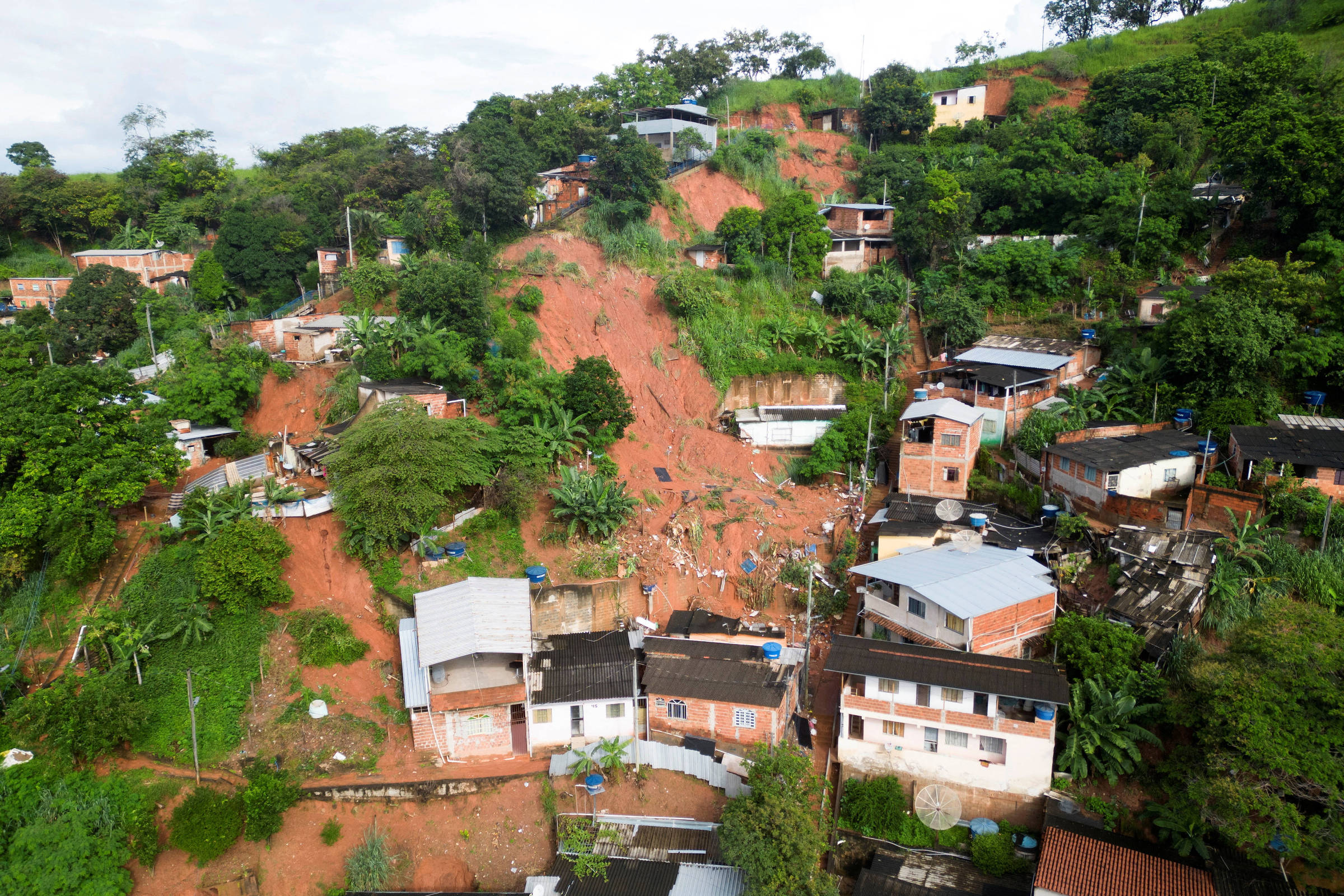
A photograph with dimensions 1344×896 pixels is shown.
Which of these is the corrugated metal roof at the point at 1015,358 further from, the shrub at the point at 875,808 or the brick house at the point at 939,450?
the shrub at the point at 875,808

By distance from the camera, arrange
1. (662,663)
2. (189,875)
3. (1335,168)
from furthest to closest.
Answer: (1335,168)
(662,663)
(189,875)

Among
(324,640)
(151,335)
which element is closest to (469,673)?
(324,640)

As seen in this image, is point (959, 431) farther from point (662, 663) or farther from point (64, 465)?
point (64, 465)

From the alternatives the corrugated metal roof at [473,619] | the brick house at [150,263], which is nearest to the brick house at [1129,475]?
the corrugated metal roof at [473,619]

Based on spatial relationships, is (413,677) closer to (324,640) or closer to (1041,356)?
(324,640)

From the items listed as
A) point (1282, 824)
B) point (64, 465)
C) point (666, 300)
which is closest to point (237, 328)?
point (64, 465)

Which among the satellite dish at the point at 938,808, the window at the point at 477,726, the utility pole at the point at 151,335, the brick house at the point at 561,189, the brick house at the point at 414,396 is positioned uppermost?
the brick house at the point at 561,189
